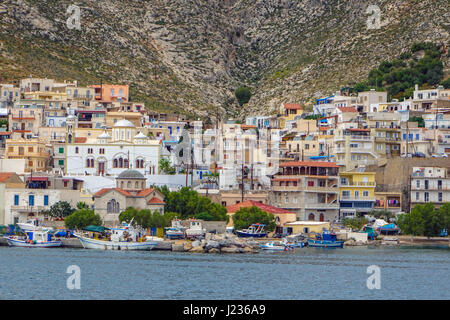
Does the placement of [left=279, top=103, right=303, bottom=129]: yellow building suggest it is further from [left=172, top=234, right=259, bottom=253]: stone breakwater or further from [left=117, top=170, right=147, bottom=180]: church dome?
[left=172, top=234, right=259, bottom=253]: stone breakwater

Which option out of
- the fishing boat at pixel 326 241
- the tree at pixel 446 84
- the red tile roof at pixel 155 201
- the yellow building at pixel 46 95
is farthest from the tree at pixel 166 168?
the tree at pixel 446 84

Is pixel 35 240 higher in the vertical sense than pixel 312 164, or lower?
lower

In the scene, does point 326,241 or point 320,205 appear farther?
point 320,205

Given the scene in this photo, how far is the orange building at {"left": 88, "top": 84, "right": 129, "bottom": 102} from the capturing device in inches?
7495

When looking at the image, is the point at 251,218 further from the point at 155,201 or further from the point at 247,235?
the point at 155,201

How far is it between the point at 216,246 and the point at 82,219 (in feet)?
53.3

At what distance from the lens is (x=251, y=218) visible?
134750 millimetres

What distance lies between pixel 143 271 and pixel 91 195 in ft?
137

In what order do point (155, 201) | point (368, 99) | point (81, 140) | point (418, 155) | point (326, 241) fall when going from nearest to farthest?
point (326, 241) → point (155, 201) → point (81, 140) → point (418, 155) → point (368, 99)

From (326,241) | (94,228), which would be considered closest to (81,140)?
(94,228)

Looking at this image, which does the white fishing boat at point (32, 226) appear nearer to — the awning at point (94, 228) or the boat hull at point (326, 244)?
the awning at point (94, 228)

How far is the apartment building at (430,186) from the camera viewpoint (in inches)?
5743

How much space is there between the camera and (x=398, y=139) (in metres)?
167

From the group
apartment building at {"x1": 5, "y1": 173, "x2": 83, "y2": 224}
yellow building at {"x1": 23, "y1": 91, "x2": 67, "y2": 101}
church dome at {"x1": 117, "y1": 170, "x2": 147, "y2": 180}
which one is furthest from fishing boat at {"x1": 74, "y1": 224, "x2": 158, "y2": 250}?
yellow building at {"x1": 23, "y1": 91, "x2": 67, "y2": 101}
